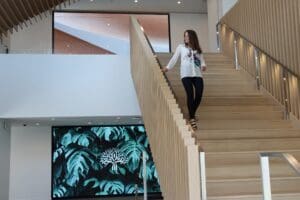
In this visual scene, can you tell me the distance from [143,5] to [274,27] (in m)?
6.96

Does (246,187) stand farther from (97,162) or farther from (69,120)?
(97,162)

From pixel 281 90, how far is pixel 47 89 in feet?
16.2

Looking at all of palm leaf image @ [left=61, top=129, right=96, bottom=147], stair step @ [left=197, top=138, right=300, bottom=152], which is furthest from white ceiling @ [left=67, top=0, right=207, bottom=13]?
stair step @ [left=197, top=138, right=300, bottom=152]

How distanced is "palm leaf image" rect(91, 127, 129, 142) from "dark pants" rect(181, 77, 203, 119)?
8.05m

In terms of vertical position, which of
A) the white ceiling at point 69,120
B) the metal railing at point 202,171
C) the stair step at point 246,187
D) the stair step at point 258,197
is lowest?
the stair step at point 258,197

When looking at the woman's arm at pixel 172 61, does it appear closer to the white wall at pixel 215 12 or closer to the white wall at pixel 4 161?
the white wall at pixel 4 161

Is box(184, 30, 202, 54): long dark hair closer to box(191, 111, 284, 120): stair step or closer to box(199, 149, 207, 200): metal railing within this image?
box(191, 111, 284, 120): stair step

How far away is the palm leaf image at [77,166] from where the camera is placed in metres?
12.9

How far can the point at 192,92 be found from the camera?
5.41 m

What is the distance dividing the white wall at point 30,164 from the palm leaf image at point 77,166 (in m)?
0.61

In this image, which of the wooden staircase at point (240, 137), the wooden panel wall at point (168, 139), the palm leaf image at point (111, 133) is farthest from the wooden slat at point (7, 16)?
the palm leaf image at point (111, 133)

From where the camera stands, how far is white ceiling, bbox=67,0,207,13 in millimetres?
13312

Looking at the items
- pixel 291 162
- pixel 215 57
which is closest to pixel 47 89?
pixel 215 57

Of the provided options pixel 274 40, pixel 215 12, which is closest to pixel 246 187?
pixel 274 40
